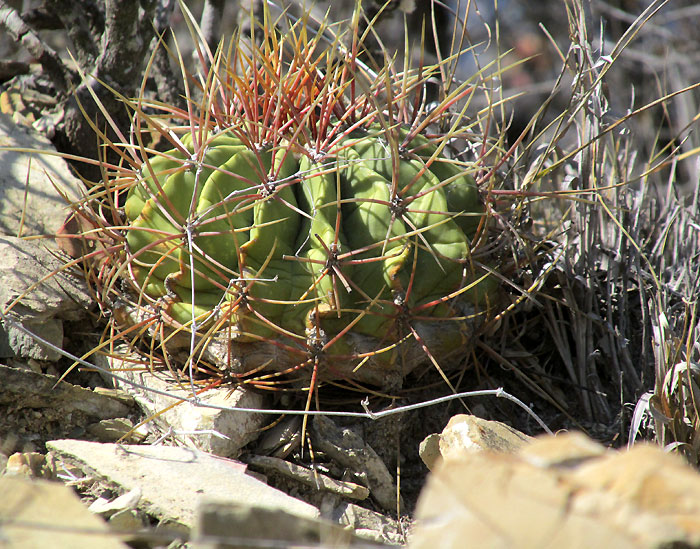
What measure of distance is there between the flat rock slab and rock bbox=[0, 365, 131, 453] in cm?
20

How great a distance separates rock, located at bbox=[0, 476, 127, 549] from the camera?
745 mm

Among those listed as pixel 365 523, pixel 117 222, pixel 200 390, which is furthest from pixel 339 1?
pixel 365 523

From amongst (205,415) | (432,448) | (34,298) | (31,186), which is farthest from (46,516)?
(31,186)

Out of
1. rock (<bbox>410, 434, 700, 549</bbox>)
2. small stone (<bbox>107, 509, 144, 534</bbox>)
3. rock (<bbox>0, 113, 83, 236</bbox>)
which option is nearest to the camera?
rock (<bbox>410, 434, 700, 549</bbox>)

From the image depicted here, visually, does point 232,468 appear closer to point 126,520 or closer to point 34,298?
point 126,520

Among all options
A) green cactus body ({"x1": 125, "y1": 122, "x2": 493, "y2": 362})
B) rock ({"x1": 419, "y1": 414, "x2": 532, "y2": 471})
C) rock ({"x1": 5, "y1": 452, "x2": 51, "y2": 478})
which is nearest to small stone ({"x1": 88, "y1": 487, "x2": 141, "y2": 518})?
rock ({"x1": 5, "y1": 452, "x2": 51, "y2": 478})

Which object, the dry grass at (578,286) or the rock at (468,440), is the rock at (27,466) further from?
the rock at (468,440)

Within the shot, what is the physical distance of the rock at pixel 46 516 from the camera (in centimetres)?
74

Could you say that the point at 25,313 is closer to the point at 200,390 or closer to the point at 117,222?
the point at 117,222

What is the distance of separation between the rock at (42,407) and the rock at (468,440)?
745mm

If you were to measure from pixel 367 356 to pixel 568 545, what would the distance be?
81 centimetres

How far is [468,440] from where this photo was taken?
122cm

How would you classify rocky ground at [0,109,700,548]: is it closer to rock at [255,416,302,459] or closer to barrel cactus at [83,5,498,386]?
rock at [255,416,302,459]

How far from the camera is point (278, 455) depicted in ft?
4.81
